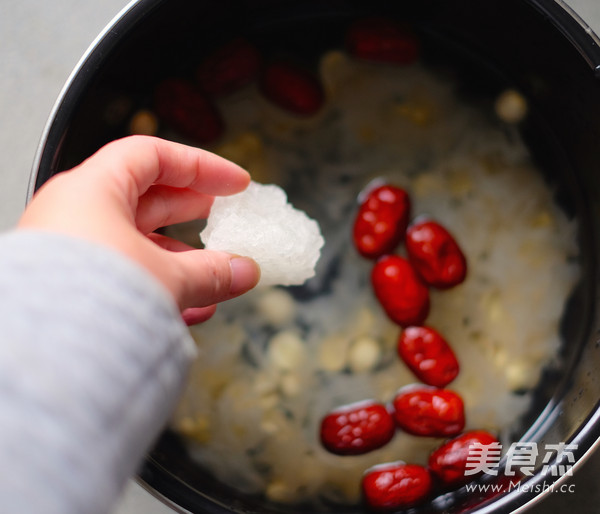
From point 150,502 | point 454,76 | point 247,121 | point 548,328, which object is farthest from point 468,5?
point 150,502

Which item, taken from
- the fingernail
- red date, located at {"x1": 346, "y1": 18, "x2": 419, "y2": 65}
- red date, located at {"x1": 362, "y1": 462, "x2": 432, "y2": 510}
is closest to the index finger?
the fingernail

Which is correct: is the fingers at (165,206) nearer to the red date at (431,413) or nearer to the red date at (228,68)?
the red date at (228,68)

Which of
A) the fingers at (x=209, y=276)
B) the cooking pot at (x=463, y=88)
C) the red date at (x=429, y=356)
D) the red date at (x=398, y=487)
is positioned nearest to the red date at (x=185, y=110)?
the cooking pot at (x=463, y=88)

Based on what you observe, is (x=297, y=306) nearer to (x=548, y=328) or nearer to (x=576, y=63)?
(x=548, y=328)

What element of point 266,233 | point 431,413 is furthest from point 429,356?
point 266,233

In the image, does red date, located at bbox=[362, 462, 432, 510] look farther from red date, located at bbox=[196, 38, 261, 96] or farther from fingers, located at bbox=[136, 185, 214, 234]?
red date, located at bbox=[196, 38, 261, 96]

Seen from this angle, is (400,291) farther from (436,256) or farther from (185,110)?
(185,110)

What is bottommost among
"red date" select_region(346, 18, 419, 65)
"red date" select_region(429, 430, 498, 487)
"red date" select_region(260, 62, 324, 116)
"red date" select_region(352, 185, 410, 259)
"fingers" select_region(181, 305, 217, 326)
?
"fingers" select_region(181, 305, 217, 326)
